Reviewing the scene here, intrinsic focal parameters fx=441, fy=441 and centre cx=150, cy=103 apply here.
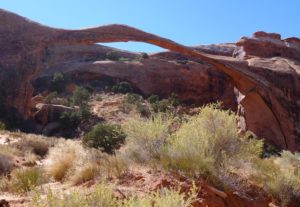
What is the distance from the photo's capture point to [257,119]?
20.8m

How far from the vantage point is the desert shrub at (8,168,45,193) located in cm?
631

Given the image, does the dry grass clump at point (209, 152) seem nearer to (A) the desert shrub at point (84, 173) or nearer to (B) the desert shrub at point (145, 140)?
(B) the desert shrub at point (145, 140)

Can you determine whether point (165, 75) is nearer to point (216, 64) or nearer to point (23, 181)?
point (216, 64)

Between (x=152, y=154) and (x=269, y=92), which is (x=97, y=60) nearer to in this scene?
(x=269, y=92)

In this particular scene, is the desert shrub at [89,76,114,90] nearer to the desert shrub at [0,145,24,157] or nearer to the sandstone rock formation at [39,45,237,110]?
the sandstone rock formation at [39,45,237,110]

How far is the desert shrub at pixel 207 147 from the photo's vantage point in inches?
258

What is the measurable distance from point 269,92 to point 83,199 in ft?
60.9

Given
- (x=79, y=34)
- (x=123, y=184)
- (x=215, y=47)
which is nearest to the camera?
(x=123, y=184)

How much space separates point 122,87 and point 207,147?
2326 cm

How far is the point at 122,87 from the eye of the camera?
→ 30.2 meters

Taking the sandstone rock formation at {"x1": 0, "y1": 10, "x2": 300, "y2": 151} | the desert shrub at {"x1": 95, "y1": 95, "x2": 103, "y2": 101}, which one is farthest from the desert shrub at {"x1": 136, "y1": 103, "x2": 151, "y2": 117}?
the sandstone rock formation at {"x1": 0, "y1": 10, "x2": 300, "y2": 151}

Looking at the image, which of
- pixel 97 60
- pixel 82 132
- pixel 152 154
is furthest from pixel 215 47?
pixel 152 154

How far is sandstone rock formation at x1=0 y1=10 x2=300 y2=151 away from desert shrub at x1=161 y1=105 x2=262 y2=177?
11.8 metres

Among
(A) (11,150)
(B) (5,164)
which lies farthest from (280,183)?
(A) (11,150)
